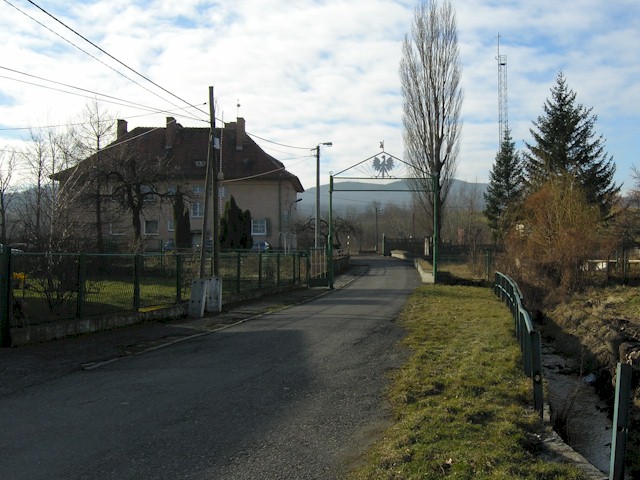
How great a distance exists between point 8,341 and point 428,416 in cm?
758

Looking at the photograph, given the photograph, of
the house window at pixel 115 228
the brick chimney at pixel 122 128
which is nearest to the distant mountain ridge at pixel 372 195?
the house window at pixel 115 228

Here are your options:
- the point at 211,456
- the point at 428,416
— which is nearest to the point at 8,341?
the point at 211,456

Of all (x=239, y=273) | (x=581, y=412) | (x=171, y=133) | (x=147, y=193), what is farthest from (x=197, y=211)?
(x=581, y=412)

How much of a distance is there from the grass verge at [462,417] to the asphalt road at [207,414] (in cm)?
33

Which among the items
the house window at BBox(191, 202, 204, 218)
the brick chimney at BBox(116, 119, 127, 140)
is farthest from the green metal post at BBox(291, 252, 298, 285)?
the brick chimney at BBox(116, 119, 127, 140)

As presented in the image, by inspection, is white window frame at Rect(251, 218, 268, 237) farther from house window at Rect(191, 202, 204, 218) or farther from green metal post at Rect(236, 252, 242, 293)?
green metal post at Rect(236, 252, 242, 293)

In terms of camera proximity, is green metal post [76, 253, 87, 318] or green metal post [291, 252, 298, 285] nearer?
green metal post [76, 253, 87, 318]

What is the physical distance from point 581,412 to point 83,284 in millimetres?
9280

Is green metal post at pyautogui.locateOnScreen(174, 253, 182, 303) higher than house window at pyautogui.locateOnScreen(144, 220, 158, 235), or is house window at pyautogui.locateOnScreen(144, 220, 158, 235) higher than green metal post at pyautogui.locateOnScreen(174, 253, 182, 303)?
house window at pyautogui.locateOnScreen(144, 220, 158, 235)

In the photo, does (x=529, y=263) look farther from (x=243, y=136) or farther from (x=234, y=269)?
(x=243, y=136)

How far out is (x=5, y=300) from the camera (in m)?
10.4

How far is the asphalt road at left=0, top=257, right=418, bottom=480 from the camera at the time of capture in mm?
5109

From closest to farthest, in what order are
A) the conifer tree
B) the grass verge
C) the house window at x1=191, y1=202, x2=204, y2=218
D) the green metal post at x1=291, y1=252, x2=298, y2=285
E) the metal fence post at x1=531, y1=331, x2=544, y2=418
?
the grass verge
the metal fence post at x1=531, y1=331, x2=544, y2=418
the green metal post at x1=291, y1=252, x2=298, y2=285
the conifer tree
the house window at x1=191, y1=202, x2=204, y2=218

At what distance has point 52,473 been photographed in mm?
4879
